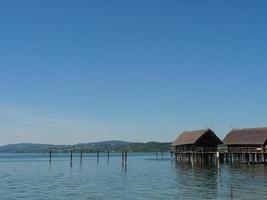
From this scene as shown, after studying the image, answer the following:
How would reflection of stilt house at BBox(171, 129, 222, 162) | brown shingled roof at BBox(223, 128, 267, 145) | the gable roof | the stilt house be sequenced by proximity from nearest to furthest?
the stilt house
brown shingled roof at BBox(223, 128, 267, 145)
reflection of stilt house at BBox(171, 129, 222, 162)
the gable roof

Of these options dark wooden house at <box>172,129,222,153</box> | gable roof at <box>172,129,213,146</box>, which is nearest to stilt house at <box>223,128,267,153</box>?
Result: dark wooden house at <box>172,129,222,153</box>

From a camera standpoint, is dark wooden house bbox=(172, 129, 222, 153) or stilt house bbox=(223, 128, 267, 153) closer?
stilt house bbox=(223, 128, 267, 153)

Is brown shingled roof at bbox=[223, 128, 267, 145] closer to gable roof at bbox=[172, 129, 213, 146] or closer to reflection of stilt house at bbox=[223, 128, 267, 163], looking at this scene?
reflection of stilt house at bbox=[223, 128, 267, 163]

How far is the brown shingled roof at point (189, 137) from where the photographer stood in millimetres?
88262

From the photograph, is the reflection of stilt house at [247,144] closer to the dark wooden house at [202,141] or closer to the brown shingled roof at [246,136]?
the brown shingled roof at [246,136]

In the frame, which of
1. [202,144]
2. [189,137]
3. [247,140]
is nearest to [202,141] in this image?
[202,144]

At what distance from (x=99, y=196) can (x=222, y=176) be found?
69.5 ft

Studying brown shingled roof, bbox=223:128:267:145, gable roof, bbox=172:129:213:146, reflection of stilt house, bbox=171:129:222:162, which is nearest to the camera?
brown shingled roof, bbox=223:128:267:145

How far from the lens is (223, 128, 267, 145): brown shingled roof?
81062 millimetres

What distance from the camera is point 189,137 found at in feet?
303

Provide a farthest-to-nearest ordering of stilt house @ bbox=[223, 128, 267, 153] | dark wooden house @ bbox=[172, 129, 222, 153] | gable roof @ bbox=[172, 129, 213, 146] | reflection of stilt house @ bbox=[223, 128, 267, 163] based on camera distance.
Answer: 1. gable roof @ bbox=[172, 129, 213, 146]
2. dark wooden house @ bbox=[172, 129, 222, 153]
3. stilt house @ bbox=[223, 128, 267, 153]
4. reflection of stilt house @ bbox=[223, 128, 267, 163]

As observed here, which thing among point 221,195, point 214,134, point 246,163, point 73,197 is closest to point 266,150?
point 246,163

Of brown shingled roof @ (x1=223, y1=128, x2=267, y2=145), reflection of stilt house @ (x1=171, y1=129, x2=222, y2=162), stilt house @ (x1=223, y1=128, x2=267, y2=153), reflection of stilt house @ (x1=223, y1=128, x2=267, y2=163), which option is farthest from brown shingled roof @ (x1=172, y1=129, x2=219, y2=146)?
reflection of stilt house @ (x1=223, y1=128, x2=267, y2=163)

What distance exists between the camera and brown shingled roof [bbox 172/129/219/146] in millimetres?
88262
